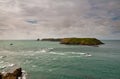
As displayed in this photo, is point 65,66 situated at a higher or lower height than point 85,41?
lower

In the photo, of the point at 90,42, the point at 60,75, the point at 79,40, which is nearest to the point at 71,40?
the point at 79,40

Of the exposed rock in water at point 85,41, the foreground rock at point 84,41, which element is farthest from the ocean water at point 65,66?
the foreground rock at point 84,41

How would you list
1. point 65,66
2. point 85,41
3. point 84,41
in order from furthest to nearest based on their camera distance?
1. point 84,41
2. point 85,41
3. point 65,66

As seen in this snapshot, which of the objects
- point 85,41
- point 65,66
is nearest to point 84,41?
point 85,41

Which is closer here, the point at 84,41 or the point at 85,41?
Answer: the point at 85,41

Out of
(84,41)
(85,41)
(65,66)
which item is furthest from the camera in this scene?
(84,41)

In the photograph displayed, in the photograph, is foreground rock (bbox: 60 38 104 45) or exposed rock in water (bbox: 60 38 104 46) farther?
foreground rock (bbox: 60 38 104 45)

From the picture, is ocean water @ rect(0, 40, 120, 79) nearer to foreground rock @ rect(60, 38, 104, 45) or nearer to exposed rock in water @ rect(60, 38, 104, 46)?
exposed rock in water @ rect(60, 38, 104, 46)

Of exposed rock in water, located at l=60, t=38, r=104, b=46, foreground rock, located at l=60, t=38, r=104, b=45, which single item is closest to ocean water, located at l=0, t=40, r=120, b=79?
exposed rock in water, located at l=60, t=38, r=104, b=46

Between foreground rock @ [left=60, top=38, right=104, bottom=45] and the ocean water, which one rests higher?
foreground rock @ [left=60, top=38, right=104, bottom=45]

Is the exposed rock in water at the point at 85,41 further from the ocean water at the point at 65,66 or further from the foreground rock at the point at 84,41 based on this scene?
the ocean water at the point at 65,66

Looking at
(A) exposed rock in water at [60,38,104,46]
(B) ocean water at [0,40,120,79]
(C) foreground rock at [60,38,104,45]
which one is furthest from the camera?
(C) foreground rock at [60,38,104,45]

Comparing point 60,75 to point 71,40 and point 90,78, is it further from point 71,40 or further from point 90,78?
point 71,40

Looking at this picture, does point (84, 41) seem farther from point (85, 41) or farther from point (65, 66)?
point (65, 66)
